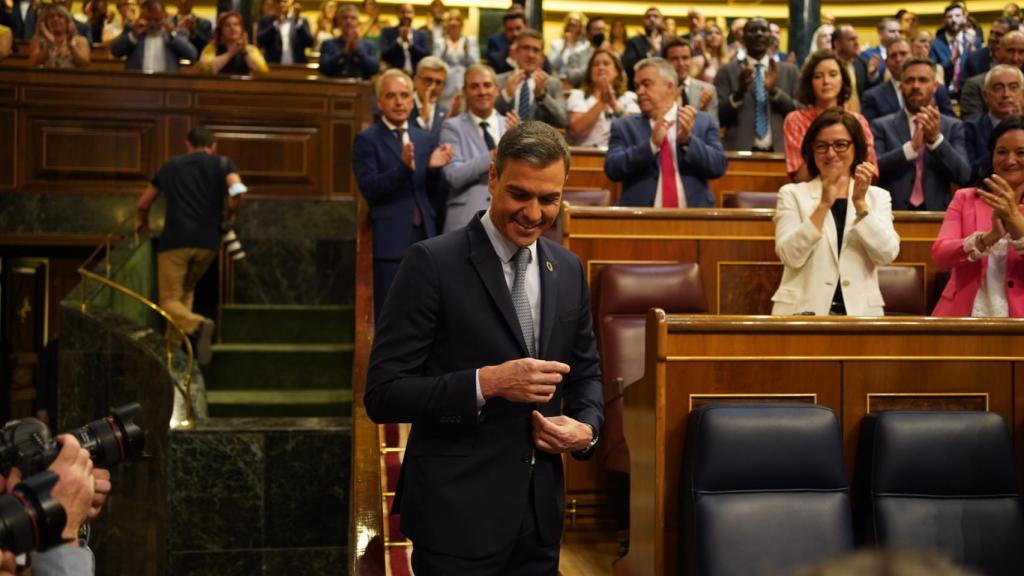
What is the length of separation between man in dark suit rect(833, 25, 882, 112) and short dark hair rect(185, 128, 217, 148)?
3578mm

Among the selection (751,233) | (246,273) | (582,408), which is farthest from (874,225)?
(246,273)

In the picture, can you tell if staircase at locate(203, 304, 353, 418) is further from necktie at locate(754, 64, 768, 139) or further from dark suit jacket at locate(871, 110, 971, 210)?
dark suit jacket at locate(871, 110, 971, 210)

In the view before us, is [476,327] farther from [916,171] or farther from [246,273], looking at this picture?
[246,273]

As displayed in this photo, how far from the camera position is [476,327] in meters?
1.76

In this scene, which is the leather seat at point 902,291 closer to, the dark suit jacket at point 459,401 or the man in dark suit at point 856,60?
the dark suit jacket at point 459,401

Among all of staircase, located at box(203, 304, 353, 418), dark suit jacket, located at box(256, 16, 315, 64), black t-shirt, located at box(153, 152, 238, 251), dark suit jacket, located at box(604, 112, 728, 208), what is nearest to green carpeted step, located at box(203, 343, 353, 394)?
staircase, located at box(203, 304, 353, 418)

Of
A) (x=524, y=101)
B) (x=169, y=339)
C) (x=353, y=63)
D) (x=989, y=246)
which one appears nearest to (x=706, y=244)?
(x=989, y=246)

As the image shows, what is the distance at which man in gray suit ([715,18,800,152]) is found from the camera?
5727 millimetres

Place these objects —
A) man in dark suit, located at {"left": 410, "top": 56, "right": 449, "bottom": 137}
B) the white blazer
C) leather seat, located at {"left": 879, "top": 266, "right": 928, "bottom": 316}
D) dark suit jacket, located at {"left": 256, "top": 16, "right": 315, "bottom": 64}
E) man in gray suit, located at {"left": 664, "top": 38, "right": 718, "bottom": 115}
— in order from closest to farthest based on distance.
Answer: the white blazer → leather seat, located at {"left": 879, "top": 266, "right": 928, "bottom": 316} → man in dark suit, located at {"left": 410, "top": 56, "right": 449, "bottom": 137} → man in gray suit, located at {"left": 664, "top": 38, "right": 718, "bottom": 115} → dark suit jacket, located at {"left": 256, "top": 16, "right": 315, "bottom": 64}

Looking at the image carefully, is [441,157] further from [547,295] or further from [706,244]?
[547,295]

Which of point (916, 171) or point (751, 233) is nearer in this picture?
point (751, 233)

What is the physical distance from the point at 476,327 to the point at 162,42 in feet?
20.0

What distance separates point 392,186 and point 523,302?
96.1 inches

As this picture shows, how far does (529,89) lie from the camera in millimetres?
5473
